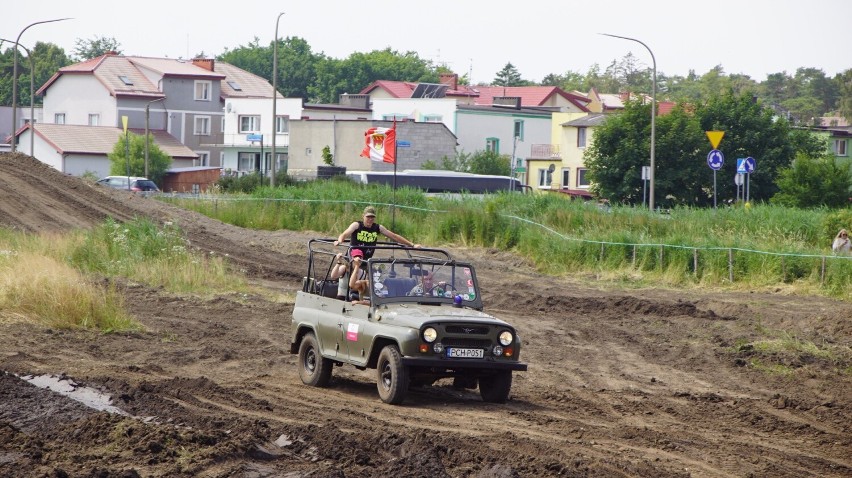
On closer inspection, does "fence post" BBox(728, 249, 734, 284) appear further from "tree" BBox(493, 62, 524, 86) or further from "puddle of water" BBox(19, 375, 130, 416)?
"tree" BBox(493, 62, 524, 86)

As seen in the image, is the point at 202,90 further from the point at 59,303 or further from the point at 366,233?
the point at 366,233

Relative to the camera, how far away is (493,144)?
87062 millimetres

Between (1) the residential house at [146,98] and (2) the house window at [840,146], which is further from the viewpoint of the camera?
(1) the residential house at [146,98]

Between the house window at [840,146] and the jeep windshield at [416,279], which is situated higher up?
the house window at [840,146]

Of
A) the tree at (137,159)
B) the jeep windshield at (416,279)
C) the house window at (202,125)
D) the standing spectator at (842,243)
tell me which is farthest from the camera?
the house window at (202,125)

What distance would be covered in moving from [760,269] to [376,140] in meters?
32.1

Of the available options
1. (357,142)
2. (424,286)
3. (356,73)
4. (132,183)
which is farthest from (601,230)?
(356,73)

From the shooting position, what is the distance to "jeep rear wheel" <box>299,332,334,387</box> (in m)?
14.4

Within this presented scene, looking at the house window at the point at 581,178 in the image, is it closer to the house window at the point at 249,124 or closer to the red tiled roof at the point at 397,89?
the red tiled roof at the point at 397,89

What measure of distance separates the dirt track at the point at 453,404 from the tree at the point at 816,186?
26765 mm

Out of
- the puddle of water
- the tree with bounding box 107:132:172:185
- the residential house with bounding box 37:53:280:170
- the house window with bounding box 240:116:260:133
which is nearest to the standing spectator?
the puddle of water

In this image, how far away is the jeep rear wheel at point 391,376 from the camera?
41.9ft

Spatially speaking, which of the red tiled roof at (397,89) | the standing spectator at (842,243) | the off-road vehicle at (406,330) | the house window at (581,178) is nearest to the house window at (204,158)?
the red tiled roof at (397,89)

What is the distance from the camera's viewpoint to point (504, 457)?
1003 cm
